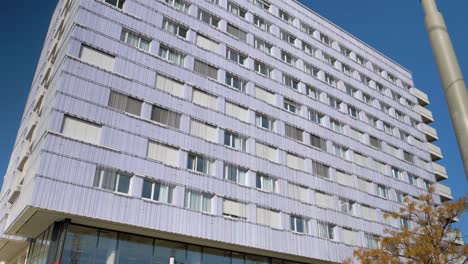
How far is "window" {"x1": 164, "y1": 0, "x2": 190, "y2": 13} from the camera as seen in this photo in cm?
3128

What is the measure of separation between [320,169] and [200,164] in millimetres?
12370

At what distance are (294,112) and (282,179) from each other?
7.29 metres

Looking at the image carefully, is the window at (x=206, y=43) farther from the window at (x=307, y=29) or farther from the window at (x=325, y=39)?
the window at (x=325, y=39)

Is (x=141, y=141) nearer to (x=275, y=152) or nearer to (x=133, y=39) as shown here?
(x=133, y=39)

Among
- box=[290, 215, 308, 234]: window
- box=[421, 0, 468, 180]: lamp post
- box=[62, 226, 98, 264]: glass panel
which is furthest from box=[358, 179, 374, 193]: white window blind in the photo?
box=[421, 0, 468, 180]: lamp post

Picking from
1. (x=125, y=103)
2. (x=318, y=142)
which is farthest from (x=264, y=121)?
(x=125, y=103)

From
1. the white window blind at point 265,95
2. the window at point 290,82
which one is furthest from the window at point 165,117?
the window at point 290,82

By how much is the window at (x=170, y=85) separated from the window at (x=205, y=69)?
7.32 feet

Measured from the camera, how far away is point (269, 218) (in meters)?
28.4

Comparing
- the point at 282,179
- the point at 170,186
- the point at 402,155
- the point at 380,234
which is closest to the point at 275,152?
the point at 282,179

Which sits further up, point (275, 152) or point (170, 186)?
point (275, 152)

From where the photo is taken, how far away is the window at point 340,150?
3716 cm

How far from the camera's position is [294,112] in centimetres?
3556

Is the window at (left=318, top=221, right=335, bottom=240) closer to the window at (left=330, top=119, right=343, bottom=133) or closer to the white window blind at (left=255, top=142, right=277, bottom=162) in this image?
the white window blind at (left=255, top=142, right=277, bottom=162)
